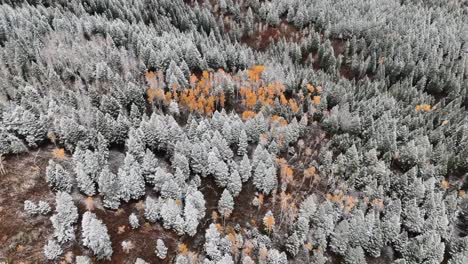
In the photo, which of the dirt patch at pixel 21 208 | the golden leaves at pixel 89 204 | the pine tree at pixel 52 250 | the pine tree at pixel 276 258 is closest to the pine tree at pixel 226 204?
the pine tree at pixel 276 258

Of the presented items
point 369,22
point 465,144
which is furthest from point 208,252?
point 369,22

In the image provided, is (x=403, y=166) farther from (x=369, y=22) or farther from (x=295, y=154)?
(x=369, y=22)

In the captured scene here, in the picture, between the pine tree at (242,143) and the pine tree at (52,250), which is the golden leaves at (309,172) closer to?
the pine tree at (242,143)

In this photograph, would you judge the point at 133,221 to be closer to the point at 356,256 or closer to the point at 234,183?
the point at 234,183

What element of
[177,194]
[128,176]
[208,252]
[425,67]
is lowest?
[425,67]

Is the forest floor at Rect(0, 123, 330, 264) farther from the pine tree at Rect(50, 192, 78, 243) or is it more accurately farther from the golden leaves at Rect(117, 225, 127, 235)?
the pine tree at Rect(50, 192, 78, 243)

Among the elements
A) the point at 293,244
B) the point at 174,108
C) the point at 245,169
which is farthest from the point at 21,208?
the point at 293,244

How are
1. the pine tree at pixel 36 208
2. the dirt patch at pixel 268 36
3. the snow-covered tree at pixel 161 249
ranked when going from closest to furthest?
the pine tree at pixel 36 208, the snow-covered tree at pixel 161 249, the dirt patch at pixel 268 36
